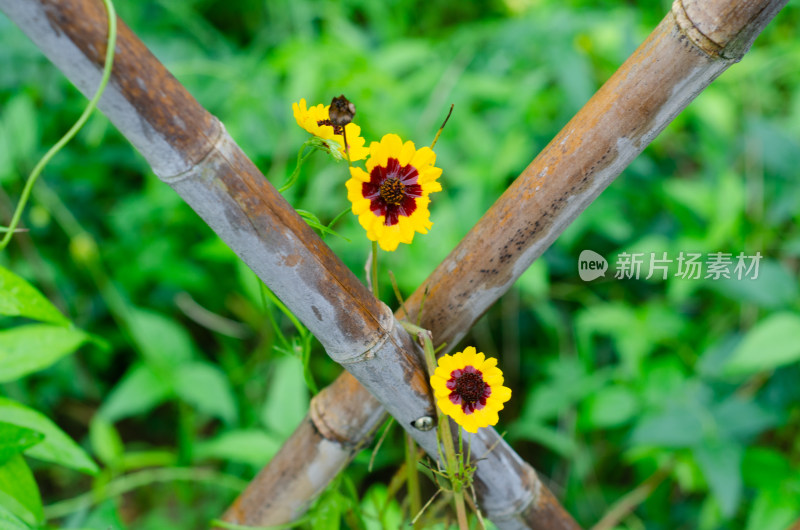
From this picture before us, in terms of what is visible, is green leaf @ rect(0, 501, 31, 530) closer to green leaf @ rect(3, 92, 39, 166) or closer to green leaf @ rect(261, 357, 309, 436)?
green leaf @ rect(261, 357, 309, 436)

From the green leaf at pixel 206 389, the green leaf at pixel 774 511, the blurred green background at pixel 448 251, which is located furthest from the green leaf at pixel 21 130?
the green leaf at pixel 774 511

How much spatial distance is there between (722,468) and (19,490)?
0.77 meters

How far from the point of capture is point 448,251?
906mm

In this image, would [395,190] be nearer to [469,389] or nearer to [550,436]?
[469,389]

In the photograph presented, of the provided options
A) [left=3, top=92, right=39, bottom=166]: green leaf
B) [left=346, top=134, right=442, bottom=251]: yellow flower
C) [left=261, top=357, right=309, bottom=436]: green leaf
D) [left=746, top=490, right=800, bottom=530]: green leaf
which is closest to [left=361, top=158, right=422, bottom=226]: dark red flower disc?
[left=346, top=134, right=442, bottom=251]: yellow flower

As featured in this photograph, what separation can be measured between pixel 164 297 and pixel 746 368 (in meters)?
0.92

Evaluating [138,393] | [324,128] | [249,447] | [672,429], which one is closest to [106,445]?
[138,393]

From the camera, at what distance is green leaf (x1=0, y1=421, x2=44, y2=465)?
14.5 inches

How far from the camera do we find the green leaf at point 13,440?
0.37 meters

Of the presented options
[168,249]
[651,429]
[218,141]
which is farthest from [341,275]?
[168,249]

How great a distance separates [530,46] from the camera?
116 centimetres

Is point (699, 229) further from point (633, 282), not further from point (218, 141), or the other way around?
point (218, 141)

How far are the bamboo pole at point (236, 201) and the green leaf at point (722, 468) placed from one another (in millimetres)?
487

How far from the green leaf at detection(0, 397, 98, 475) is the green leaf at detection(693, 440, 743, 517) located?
694mm
